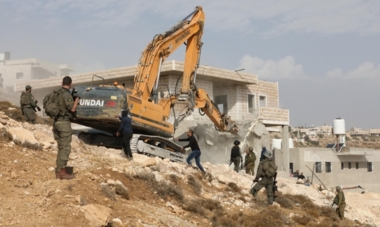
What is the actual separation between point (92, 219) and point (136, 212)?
157 cm

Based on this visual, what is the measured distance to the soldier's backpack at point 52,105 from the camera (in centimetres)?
985

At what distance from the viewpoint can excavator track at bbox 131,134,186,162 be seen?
55.3ft

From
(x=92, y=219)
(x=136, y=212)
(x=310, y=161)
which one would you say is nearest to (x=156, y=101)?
(x=136, y=212)

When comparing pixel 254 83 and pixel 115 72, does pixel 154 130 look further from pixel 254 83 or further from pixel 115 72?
pixel 254 83

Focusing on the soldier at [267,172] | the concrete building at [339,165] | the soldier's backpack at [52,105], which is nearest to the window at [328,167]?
→ the concrete building at [339,165]

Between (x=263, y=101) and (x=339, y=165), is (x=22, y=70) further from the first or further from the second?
(x=339, y=165)

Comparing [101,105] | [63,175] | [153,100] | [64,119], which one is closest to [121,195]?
[63,175]

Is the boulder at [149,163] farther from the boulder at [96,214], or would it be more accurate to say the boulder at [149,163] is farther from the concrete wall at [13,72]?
the concrete wall at [13,72]

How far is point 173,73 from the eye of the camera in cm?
3048

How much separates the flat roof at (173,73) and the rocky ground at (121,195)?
12161 mm

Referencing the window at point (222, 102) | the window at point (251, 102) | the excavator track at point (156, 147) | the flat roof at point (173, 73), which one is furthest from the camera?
the window at point (251, 102)

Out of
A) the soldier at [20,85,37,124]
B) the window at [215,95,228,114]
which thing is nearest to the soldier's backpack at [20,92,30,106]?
the soldier at [20,85,37,124]

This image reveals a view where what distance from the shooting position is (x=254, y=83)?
34875 mm

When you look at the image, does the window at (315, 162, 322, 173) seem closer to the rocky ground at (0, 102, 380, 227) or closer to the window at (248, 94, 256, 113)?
the window at (248, 94, 256, 113)
